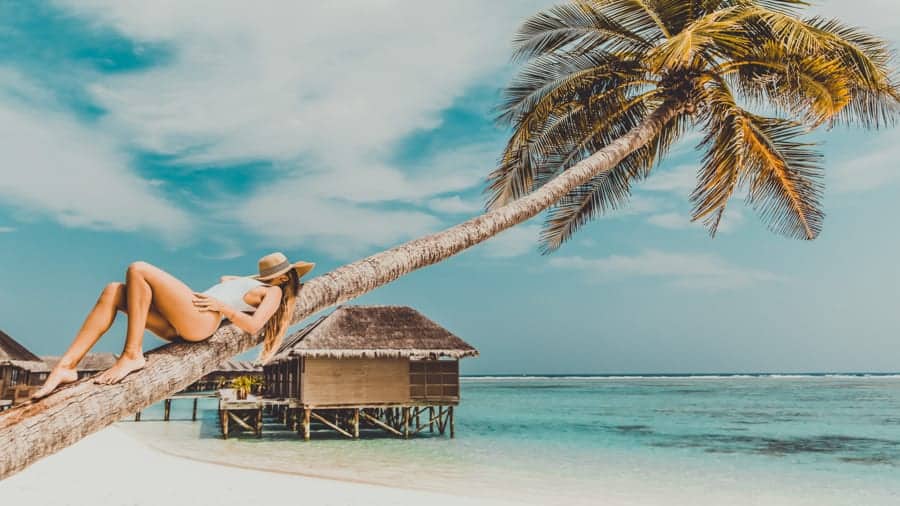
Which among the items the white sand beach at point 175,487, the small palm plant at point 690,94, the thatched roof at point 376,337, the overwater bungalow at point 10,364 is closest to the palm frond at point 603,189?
the small palm plant at point 690,94

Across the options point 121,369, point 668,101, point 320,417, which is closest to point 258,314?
point 121,369

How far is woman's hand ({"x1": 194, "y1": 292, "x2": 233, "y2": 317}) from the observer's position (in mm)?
2900

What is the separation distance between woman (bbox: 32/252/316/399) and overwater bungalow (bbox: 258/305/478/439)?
16457 mm

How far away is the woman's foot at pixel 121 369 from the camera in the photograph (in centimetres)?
→ 260

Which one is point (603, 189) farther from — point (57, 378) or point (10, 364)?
point (10, 364)

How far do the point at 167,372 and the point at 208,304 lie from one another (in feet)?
1.04

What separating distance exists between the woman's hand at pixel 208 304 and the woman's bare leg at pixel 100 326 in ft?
0.50

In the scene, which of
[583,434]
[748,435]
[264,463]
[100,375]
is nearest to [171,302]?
[100,375]

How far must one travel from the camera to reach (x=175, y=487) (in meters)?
11.8

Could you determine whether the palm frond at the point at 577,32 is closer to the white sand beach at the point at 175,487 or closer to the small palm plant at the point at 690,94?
the small palm plant at the point at 690,94

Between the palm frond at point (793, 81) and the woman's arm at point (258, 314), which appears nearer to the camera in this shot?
the woman's arm at point (258, 314)

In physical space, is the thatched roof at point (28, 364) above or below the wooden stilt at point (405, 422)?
above

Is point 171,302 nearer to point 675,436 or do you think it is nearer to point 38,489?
point 38,489

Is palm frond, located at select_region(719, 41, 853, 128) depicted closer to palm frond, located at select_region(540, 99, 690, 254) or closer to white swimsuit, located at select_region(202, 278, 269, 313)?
palm frond, located at select_region(540, 99, 690, 254)
